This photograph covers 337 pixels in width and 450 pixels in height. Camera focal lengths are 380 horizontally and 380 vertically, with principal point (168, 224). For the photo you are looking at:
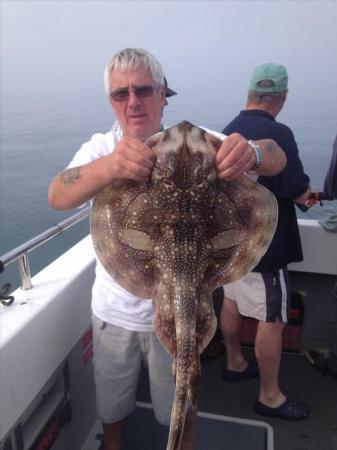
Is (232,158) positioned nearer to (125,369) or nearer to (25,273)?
(125,369)

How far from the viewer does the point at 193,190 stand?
1529 mm

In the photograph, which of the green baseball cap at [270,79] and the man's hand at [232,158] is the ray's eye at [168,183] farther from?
the green baseball cap at [270,79]

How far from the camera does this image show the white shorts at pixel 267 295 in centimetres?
297

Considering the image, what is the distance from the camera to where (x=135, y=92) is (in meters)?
1.91

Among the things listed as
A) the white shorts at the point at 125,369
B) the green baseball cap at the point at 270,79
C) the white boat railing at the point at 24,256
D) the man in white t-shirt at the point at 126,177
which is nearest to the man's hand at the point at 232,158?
the man in white t-shirt at the point at 126,177

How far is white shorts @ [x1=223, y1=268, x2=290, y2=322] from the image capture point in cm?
297

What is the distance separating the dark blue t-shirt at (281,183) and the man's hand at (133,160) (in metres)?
1.60

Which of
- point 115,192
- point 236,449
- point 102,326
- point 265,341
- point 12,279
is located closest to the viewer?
point 115,192

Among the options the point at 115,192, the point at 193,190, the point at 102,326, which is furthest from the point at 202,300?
the point at 102,326

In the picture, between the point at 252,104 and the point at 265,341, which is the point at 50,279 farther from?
the point at 252,104

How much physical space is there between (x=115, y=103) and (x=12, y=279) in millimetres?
7216

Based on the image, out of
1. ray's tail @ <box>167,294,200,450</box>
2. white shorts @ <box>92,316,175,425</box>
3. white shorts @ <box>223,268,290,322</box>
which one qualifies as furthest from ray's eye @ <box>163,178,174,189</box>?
white shorts @ <box>223,268,290,322</box>

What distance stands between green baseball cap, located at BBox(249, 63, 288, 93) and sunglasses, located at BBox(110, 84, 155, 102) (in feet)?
4.86

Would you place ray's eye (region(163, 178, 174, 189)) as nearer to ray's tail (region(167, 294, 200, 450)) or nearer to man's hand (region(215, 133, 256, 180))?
man's hand (region(215, 133, 256, 180))
